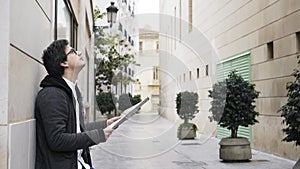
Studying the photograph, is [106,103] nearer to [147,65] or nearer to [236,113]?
[147,65]

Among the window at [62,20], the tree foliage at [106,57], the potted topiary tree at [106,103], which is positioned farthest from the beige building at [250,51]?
the window at [62,20]

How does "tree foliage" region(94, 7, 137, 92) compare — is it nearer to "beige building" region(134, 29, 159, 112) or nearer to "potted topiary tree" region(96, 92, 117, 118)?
"potted topiary tree" region(96, 92, 117, 118)

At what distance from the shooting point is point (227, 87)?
1066cm

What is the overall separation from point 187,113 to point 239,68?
365 centimetres

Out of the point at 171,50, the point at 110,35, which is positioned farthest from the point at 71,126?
the point at 171,50

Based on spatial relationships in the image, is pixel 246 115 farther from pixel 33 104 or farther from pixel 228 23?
pixel 33 104

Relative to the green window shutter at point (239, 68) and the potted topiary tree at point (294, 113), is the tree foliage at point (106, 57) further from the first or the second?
the potted topiary tree at point (294, 113)

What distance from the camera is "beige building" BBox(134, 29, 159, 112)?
2938 cm

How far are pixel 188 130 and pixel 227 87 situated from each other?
7.17m

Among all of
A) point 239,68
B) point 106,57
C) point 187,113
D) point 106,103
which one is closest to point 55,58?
point 239,68

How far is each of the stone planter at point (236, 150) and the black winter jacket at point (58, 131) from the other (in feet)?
26.7

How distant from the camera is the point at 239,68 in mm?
15320

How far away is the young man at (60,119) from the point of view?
2545 mm

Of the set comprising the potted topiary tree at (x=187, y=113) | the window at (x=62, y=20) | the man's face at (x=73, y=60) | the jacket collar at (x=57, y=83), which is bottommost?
the potted topiary tree at (x=187, y=113)
